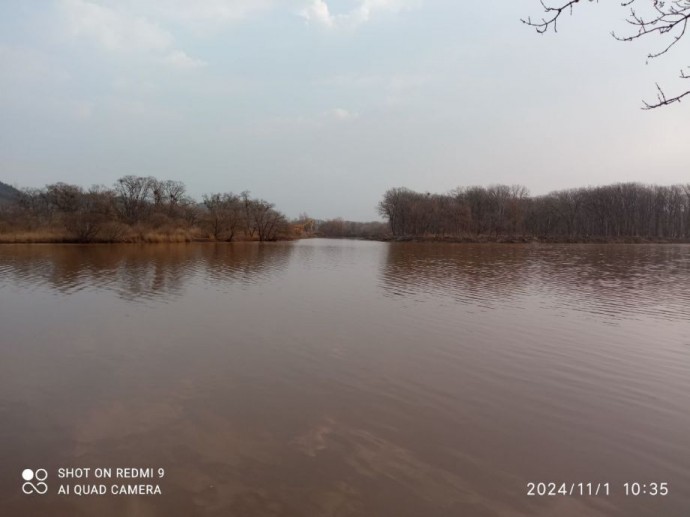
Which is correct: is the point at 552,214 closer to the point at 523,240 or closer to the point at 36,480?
the point at 523,240

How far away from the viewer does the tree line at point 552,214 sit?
86562 millimetres

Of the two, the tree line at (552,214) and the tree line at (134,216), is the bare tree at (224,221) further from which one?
the tree line at (552,214)

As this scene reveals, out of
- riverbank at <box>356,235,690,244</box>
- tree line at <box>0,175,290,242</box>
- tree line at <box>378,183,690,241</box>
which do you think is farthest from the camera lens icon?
tree line at <box>378,183,690,241</box>

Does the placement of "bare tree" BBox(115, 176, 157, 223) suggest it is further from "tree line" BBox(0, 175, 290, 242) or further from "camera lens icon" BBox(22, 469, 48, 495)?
"camera lens icon" BBox(22, 469, 48, 495)

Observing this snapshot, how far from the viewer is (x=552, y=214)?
88.0 meters

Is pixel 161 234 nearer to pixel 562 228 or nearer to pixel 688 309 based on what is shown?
pixel 688 309

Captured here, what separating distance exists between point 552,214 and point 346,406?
94101mm

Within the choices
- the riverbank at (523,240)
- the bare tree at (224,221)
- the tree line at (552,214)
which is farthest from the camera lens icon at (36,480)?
the tree line at (552,214)

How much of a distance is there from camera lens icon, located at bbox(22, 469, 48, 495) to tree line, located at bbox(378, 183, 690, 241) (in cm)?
8212

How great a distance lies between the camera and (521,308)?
12766 mm

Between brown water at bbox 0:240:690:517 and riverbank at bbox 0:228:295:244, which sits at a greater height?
riverbank at bbox 0:228:295:244

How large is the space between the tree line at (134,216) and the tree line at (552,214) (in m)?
28.9

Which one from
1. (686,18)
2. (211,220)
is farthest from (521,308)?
(211,220)

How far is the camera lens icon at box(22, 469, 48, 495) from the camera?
3.76 meters
